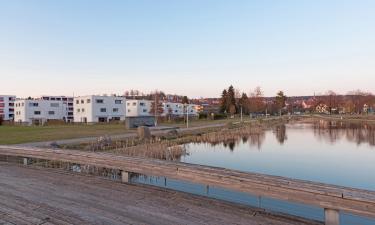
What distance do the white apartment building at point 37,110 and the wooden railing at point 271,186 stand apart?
68.5 m

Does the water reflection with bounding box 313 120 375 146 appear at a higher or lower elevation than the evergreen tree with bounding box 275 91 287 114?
lower

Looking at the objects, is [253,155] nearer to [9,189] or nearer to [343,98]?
[9,189]

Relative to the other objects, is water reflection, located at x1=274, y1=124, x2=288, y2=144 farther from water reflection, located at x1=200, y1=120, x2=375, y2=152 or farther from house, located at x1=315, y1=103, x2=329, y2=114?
house, located at x1=315, y1=103, x2=329, y2=114

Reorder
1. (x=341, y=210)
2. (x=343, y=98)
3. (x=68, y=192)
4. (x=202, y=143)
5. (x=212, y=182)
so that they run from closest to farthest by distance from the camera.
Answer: (x=341, y=210) → (x=212, y=182) → (x=68, y=192) → (x=202, y=143) → (x=343, y=98)

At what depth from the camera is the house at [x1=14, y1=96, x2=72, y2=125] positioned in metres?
72.2

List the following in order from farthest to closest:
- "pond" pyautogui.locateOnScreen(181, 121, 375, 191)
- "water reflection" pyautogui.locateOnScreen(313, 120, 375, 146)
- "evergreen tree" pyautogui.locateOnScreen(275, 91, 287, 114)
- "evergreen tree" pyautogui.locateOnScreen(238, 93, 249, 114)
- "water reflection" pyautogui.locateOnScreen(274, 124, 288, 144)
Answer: "evergreen tree" pyautogui.locateOnScreen(275, 91, 287, 114) < "evergreen tree" pyautogui.locateOnScreen(238, 93, 249, 114) < "water reflection" pyautogui.locateOnScreen(274, 124, 288, 144) < "water reflection" pyautogui.locateOnScreen(313, 120, 375, 146) < "pond" pyautogui.locateOnScreen(181, 121, 375, 191)

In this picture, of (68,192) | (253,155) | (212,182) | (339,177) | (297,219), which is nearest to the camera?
(297,219)

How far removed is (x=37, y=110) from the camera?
243ft

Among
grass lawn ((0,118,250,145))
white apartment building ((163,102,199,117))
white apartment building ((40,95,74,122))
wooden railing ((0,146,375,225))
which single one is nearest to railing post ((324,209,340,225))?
wooden railing ((0,146,375,225))

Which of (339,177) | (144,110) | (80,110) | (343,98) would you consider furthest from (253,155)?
(343,98)

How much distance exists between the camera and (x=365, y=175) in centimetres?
1430

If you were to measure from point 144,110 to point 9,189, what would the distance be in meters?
74.7

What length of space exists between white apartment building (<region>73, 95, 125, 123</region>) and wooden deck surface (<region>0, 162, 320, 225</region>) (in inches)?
2422

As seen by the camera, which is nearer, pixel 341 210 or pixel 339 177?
pixel 341 210
